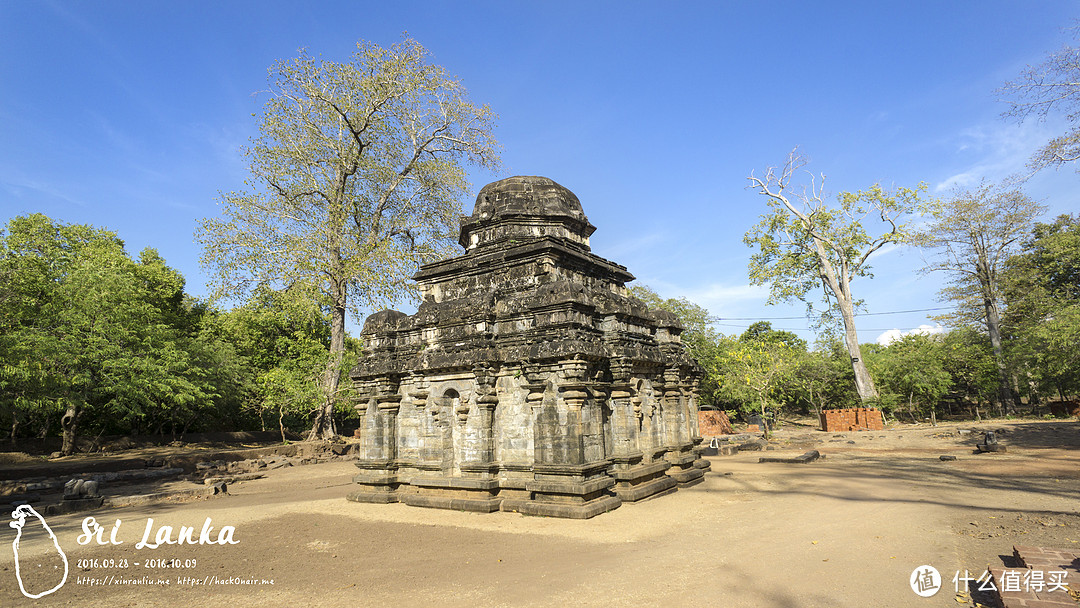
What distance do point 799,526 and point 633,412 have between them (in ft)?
13.2

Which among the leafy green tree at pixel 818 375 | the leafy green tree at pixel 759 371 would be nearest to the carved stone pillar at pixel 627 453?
the leafy green tree at pixel 759 371

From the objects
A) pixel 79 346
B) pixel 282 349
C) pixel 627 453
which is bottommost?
pixel 627 453

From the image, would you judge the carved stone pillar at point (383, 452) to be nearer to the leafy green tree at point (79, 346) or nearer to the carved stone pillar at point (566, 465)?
the carved stone pillar at point (566, 465)

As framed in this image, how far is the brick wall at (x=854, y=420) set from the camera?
2622cm

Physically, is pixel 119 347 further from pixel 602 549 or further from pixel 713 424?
pixel 713 424

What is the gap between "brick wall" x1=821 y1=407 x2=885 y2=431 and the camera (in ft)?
86.0

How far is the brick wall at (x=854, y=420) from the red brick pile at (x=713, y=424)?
16.9ft

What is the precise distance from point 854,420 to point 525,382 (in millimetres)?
24187

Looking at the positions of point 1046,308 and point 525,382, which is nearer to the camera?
point 525,382

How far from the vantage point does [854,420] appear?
88.4 feet

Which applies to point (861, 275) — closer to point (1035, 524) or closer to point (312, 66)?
point (1035, 524)

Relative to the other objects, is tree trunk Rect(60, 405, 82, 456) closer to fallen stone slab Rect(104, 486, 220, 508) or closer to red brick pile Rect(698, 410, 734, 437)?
fallen stone slab Rect(104, 486, 220, 508)

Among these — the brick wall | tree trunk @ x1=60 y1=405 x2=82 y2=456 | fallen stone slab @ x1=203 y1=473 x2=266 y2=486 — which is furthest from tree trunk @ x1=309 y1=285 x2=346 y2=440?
the brick wall

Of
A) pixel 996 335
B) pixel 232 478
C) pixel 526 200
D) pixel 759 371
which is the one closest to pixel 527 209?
pixel 526 200
